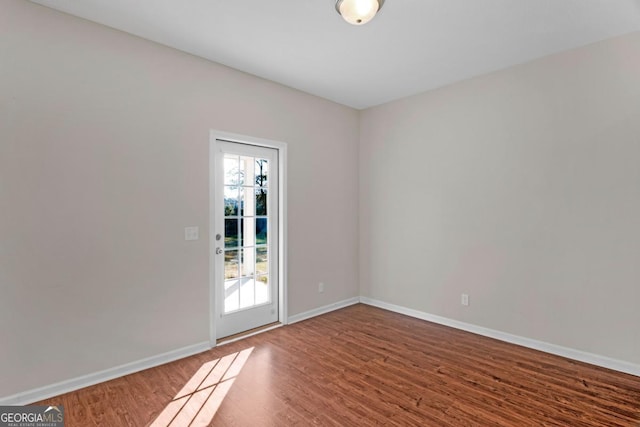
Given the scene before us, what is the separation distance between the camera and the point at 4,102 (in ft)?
7.13

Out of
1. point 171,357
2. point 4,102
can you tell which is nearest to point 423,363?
point 171,357

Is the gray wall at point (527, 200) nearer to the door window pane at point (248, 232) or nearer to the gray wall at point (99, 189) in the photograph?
the door window pane at point (248, 232)

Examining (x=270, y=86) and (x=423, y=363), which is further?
(x=270, y=86)

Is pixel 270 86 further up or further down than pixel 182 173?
further up

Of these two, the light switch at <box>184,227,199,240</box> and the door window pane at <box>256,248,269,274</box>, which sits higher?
the light switch at <box>184,227,199,240</box>

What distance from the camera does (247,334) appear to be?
3.47 meters

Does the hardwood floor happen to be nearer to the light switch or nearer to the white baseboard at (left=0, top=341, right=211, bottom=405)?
the white baseboard at (left=0, top=341, right=211, bottom=405)

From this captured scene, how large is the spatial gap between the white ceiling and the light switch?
1.65 meters

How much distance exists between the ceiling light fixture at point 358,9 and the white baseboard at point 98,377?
10.1ft

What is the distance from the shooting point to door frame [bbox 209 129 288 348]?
10.3 ft

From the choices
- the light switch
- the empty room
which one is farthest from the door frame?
the light switch

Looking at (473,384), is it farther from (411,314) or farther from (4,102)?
(4,102)

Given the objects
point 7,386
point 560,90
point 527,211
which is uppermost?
point 560,90

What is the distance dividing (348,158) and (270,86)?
1517mm
